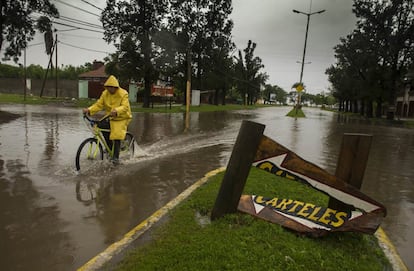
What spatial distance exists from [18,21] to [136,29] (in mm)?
11286

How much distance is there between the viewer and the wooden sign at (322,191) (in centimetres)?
351

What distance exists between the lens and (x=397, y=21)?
3631 centimetres

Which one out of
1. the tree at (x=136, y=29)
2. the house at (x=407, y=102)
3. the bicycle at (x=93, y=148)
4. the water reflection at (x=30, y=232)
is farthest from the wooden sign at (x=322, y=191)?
the house at (x=407, y=102)

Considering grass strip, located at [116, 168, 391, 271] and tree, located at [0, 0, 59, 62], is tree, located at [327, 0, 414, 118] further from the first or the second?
grass strip, located at [116, 168, 391, 271]

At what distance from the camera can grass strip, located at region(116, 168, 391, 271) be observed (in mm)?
2975

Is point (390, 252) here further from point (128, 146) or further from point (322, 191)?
point (128, 146)

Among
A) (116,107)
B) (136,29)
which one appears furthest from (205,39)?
(116,107)

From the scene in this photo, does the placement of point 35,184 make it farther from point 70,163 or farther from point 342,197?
point 342,197

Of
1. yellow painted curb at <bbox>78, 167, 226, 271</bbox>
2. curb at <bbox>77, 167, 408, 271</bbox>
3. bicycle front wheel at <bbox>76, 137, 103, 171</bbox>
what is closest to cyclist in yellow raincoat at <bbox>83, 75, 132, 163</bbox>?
bicycle front wheel at <bbox>76, 137, 103, 171</bbox>

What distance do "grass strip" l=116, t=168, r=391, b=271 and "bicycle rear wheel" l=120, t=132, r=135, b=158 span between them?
12.4ft

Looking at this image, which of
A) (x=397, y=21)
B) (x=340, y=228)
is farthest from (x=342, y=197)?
(x=397, y=21)

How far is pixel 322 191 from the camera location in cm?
360

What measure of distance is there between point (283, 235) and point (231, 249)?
681 millimetres

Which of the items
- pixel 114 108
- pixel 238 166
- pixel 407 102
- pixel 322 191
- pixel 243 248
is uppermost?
pixel 407 102
